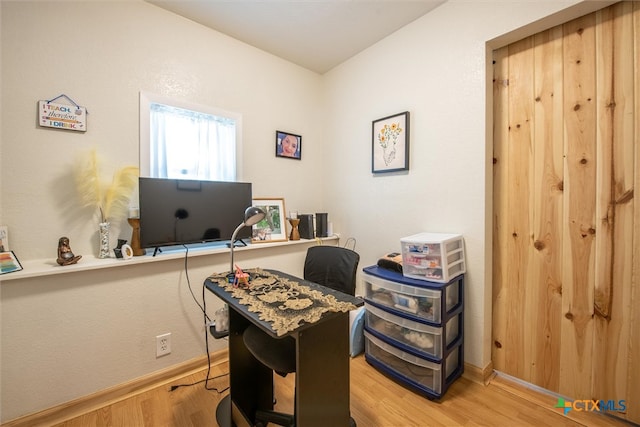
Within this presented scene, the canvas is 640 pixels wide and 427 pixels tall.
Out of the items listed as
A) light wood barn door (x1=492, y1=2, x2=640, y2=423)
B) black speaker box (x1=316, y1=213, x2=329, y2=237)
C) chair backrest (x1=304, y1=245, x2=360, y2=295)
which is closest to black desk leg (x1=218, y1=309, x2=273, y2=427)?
chair backrest (x1=304, y1=245, x2=360, y2=295)

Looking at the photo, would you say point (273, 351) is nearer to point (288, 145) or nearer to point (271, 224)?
point (271, 224)

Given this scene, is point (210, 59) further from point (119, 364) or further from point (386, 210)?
point (119, 364)

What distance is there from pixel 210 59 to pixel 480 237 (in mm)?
2495

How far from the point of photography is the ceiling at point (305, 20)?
1861 mm

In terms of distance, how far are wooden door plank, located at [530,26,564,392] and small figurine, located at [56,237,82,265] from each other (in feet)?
9.24

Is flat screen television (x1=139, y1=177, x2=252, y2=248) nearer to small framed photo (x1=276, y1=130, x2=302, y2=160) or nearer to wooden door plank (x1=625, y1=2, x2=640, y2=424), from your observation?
small framed photo (x1=276, y1=130, x2=302, y2=160)

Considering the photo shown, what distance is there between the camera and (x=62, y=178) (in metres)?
1.56

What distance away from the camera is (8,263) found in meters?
1.33

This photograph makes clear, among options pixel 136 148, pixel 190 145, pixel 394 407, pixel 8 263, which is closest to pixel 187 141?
pixel 190 145

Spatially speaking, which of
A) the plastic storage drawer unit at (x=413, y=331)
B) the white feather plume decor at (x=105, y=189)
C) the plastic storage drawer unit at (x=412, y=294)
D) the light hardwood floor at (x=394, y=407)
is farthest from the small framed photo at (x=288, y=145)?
the light hardwood floor at (x=394, y=407)

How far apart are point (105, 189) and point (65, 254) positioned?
1.46 feet

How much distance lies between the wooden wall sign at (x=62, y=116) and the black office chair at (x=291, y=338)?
164 centimetres

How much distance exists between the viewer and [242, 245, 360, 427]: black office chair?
113cm

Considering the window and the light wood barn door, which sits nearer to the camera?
the light wood barn door
